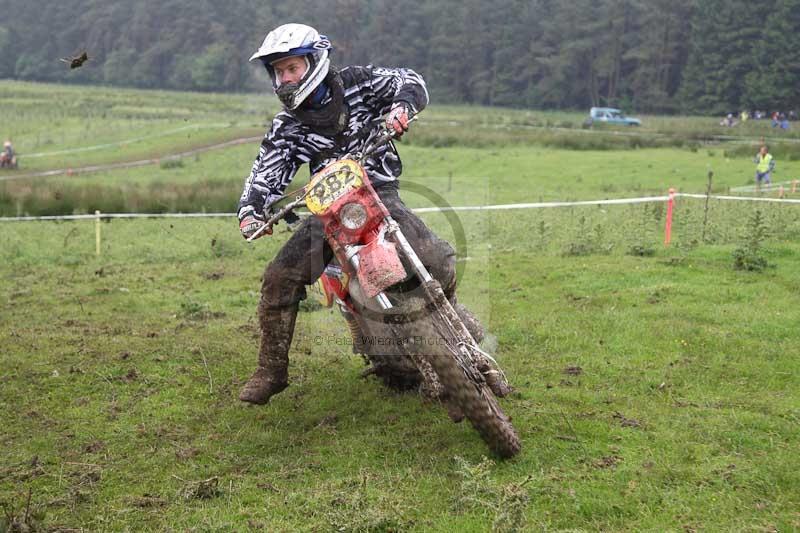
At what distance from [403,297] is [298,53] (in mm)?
1955

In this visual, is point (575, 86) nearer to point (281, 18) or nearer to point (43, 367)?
point (281, 18)

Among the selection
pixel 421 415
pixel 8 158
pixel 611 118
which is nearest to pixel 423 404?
pixel 421 415

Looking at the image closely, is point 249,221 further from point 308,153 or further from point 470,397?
point 470,397

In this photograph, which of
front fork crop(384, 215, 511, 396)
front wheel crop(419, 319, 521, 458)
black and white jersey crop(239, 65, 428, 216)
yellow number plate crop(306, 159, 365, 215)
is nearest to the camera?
front wheel crop(419, 319, 521, 458)

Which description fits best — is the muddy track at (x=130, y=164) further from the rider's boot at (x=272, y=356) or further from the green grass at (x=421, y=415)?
the rider's boot at (x=272, y=356)

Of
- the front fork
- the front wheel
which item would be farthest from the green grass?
the front fork

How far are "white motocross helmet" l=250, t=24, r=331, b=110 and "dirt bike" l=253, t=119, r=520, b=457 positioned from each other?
2.24ft

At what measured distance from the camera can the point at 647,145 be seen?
41.9 m

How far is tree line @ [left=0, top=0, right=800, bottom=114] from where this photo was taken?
48.1 meters

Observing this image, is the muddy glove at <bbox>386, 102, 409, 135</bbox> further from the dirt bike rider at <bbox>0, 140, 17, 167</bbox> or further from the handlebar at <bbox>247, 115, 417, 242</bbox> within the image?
the dirt bike rider at <bbox>0, 140, 17, 167</bbox>

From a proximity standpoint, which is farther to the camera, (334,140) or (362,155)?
(334,140)

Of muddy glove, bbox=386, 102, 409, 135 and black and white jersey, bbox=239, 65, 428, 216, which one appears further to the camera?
black and white jersey, bbox=239, 65, 428, 216

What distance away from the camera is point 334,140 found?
6.75 m

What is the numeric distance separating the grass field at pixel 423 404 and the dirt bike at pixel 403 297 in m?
0.42
